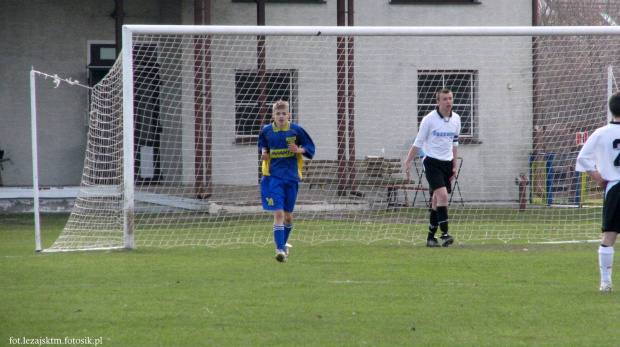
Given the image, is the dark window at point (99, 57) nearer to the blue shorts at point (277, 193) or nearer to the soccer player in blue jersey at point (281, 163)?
the soccer player in blue jersey at point (281, 163)

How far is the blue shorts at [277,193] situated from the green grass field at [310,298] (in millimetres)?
620

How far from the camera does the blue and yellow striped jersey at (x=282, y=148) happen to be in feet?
27.5

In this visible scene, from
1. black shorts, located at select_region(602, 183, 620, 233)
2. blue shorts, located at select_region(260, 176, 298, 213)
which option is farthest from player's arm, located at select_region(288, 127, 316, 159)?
black shorts, located at select_region(602, 183, 620, 233)

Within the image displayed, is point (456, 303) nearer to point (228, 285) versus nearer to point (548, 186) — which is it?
point (228, 285)

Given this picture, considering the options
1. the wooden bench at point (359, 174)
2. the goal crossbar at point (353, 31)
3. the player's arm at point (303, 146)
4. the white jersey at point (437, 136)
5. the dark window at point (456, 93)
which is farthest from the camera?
the dark window at point (456, 93)

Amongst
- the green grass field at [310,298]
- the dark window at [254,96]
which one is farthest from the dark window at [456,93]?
the green grass field at [310,298]

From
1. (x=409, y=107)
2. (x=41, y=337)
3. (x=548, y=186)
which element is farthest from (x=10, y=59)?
(x=41, y=337)

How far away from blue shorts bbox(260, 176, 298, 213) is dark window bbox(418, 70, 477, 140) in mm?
7426

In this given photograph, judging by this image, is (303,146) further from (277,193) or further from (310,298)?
(310,298)

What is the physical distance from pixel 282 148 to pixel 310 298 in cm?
272

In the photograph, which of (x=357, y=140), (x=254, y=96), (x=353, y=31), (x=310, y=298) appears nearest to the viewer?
(x=310, y=298)

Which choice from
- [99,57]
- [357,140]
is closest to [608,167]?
[357,140]

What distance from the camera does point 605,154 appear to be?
6133 millimetres

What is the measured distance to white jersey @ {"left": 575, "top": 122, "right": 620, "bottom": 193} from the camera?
609 cm
